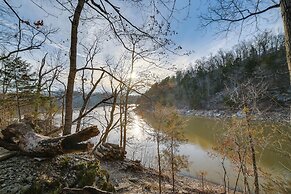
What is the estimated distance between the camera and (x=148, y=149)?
73.9 feet

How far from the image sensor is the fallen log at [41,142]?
3.05 meters

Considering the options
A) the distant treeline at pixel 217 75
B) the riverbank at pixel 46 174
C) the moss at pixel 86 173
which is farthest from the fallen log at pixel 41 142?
the distant treeline at pixel 217 75

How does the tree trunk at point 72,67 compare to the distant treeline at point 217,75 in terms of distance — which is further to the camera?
the distant treeline at point 217,75

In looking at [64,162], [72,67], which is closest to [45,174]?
[64,162]

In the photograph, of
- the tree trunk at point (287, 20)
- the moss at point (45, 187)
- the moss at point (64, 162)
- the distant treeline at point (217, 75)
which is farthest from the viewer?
the distant treeline at point (217, 75)

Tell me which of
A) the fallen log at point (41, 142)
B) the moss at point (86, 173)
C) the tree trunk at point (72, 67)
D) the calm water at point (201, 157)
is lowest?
→ the calm water at point (201, 157)

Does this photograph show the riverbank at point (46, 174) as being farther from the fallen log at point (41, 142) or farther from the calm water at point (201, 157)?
the calm water at point (201, 157)

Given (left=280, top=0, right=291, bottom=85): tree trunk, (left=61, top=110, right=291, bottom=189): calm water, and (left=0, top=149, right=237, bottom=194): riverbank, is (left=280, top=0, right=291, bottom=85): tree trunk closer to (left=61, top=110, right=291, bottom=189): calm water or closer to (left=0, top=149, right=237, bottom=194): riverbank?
(left=0, top=149, right=237, bottom=194): riverbank

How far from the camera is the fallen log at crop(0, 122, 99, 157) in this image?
305 centimetres

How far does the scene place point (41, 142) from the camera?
10.3 feet

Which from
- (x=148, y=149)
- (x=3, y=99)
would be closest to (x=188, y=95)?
(x=148, y=149)

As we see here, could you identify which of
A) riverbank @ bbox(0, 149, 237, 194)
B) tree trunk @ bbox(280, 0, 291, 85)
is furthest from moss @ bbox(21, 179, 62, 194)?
tree trunk @ bbox(280, 0, 291, 85)

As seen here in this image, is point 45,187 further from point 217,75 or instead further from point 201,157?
point 217,75

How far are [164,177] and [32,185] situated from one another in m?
12.9
